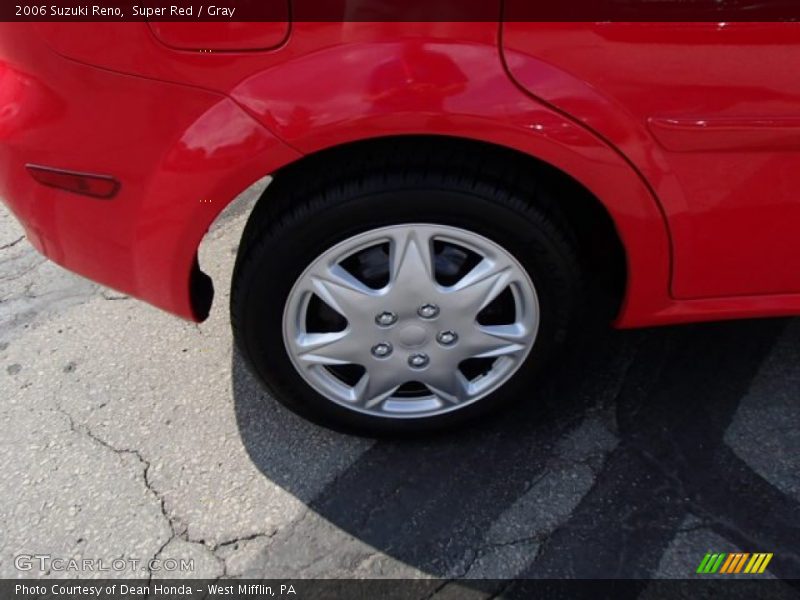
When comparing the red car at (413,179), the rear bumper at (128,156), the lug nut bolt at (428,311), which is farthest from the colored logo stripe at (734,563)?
the rear bumper at (128,156)

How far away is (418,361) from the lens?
192cm

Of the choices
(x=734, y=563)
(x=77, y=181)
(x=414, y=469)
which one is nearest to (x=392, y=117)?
(x=77, y=181)

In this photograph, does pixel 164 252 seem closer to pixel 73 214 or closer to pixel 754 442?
pixel 73 214

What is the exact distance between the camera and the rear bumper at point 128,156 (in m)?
1.54

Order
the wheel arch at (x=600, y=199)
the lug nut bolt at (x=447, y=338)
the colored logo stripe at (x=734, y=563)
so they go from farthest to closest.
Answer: the lug nut bolt at (x=447, y=338)
the colored logo stripe at (x=734, y=563)
the wheel arch at (x=600, y=199)

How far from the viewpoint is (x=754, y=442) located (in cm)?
205

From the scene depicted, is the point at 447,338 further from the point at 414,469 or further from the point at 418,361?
the point at 414,469

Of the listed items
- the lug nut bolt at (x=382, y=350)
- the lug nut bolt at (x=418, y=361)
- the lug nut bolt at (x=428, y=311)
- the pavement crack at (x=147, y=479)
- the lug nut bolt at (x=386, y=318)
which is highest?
the lug nut bolt at (x=428, y=311)

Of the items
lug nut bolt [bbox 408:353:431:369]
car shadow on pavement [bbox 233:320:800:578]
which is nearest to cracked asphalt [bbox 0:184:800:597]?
car shadow on pavement [bbox 233:320:800:578]

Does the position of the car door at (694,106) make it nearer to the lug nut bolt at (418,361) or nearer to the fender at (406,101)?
the fender at (406,101)

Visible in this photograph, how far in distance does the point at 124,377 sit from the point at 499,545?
1.34 m

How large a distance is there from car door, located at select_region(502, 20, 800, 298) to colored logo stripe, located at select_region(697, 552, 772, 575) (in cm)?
75
